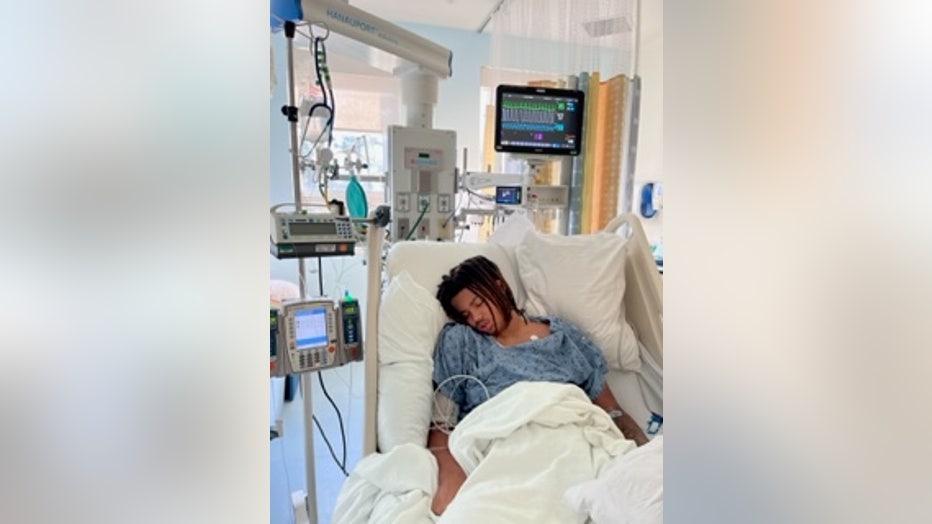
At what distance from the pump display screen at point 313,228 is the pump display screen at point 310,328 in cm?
22

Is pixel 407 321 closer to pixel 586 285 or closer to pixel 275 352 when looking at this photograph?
pixel 275 352

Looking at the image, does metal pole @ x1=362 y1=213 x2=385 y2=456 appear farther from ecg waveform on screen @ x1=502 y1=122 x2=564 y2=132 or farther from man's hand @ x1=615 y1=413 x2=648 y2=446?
ecg waveform on screen @ x1=502 y1=122 x2=564 y2=132

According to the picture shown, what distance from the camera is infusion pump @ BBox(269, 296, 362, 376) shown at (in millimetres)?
1463

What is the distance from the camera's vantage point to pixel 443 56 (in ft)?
7.80

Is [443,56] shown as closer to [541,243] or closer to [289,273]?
[541,243]

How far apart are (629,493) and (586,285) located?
1.12m

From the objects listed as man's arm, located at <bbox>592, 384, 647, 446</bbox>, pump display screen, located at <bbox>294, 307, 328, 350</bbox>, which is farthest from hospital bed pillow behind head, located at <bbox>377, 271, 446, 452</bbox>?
man's arm, located at <bbox>592, 384, 647, 446</bbox>

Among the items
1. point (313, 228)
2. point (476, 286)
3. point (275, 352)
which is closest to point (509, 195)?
point (476, 286)

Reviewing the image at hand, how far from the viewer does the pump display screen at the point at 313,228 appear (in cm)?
145

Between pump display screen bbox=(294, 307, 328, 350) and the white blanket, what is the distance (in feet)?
1.18

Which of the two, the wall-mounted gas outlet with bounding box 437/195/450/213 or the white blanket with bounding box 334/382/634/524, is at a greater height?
the wall-mounted gas outlet with bounding box 437/195/450/213

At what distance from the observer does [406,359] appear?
1.68 m
